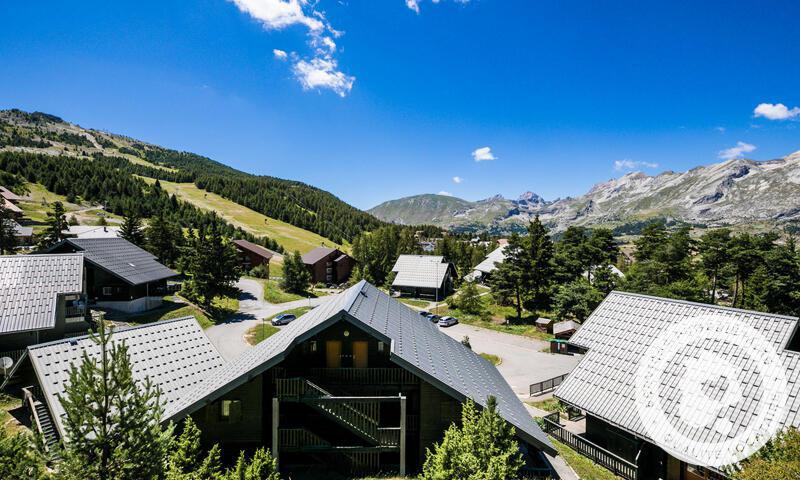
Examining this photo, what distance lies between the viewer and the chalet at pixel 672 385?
1452 centimetres

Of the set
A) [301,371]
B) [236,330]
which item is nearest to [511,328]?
[236,330]

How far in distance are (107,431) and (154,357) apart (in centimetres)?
907

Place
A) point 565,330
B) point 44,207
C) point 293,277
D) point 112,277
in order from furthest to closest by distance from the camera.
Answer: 1. point 44,207
2. point 293,277
3. point 565,330
4. point 112,277

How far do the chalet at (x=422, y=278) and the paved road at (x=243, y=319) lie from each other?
20.9 metres

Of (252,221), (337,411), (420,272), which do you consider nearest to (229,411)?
(337,411)

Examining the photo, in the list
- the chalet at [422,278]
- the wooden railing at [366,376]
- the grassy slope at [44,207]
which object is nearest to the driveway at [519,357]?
the wooden railing at [366,376]

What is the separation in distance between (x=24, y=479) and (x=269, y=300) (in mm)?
54144

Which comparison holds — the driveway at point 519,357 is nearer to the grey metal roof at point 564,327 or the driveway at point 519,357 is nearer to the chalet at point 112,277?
the grey metal roof at point 564,327

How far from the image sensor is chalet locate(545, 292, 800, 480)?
14.5 m

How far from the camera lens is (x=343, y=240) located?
164m

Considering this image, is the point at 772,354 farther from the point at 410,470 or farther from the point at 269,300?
the point at 269,300

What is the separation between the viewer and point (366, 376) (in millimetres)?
16188

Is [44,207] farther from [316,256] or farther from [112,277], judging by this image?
[112,277]

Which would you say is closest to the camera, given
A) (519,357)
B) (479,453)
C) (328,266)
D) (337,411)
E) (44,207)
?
(479,453)
